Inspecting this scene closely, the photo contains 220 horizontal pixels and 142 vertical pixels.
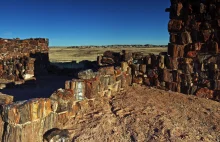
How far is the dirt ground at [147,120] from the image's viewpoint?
16.7ft

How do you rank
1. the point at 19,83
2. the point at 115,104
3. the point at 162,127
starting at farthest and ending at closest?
the point at 19,83 < the point at 115,104 < the point at 162,127

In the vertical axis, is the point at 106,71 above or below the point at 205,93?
above

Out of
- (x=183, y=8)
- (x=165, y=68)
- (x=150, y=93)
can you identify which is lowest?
(x=150, y=93)

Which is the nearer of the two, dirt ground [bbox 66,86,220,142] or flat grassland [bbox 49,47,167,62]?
dirt ground [bbox 66,86,220,142]

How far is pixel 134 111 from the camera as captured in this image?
6203 millimetres

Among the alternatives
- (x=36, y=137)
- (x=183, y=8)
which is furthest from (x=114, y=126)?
(x=183, y=8)

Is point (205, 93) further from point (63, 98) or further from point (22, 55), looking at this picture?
point (22, 55)

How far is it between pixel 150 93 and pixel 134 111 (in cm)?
175

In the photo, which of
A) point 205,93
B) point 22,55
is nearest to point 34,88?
point 22,55

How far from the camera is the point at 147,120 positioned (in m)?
5.74

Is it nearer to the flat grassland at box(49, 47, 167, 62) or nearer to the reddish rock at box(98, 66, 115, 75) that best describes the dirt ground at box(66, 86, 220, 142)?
the reddish rock at box(98, 66, 115, 75)

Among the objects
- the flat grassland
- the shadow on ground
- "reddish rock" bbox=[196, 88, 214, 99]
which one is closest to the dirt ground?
"reddish rock" bbox=[196, 88, 214, 99]

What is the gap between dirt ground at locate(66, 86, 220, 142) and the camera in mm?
5102

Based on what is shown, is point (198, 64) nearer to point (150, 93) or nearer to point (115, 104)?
point (150, 93)
